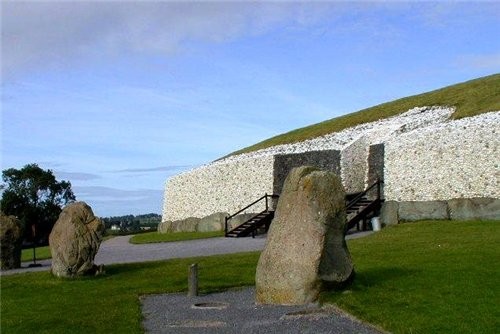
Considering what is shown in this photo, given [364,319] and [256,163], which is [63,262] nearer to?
[364,319]

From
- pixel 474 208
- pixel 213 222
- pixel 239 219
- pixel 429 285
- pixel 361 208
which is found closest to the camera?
pixel 429 285

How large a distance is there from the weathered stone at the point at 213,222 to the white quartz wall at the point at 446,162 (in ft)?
31.1

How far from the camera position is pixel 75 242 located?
58.0 ft

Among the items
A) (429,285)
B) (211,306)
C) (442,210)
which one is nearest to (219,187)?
(442,210)

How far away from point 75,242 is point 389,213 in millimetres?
14872

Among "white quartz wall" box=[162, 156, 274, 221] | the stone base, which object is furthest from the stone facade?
the stone base

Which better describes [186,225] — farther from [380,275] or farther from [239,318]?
[239,318]

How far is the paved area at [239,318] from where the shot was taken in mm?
10344

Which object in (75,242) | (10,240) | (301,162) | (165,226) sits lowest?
(75,242)

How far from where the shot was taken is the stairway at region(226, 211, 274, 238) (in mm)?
30961

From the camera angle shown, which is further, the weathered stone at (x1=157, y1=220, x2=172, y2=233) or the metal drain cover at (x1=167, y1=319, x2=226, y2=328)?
the weathered stone at (x1=157, y1=220, x2=172, y2=233)

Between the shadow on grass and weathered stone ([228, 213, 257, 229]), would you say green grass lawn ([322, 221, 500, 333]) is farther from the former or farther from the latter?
weathered stone ([228, 213, 257, 229])

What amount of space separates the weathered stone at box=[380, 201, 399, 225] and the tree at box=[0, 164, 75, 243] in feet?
128

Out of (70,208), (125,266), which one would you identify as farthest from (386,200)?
(70,208)
